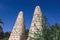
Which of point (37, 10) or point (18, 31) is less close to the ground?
point (37, 10)

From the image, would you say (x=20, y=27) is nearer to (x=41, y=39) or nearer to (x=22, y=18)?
(x=22, y=18)

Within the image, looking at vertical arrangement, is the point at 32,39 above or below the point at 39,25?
below

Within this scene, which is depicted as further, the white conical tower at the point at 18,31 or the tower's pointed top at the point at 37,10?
the white conical tower at the point at 18,31

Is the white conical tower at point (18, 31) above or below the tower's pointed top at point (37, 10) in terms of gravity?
below

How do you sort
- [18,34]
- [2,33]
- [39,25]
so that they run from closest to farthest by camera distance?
[39,25], [18,34], [2,33]

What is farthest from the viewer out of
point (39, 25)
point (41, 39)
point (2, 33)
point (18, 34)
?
point (2, 33)

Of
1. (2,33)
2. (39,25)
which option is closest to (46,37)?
(39,25)

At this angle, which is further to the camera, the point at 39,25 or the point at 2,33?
the point at 2,33

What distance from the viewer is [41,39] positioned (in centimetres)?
1137

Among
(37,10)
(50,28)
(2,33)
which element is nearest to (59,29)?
(50,28)

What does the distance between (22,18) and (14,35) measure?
153cm

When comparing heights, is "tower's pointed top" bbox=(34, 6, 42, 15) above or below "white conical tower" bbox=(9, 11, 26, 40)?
above

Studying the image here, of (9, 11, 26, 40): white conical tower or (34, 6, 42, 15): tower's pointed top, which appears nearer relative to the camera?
(34, 6, 42, 15): tower's pointed top

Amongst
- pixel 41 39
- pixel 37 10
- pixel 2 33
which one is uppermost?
pixel 2 33
